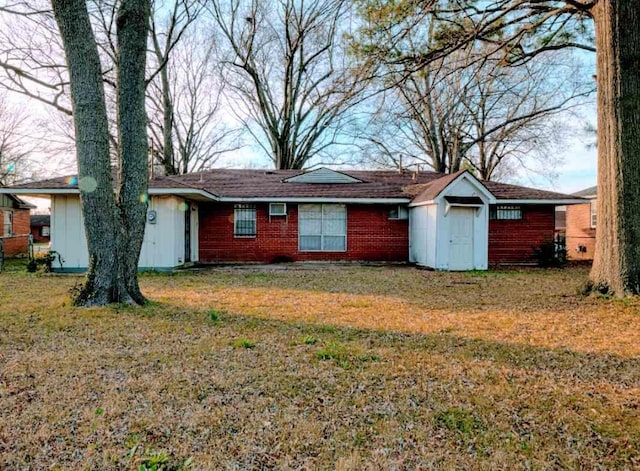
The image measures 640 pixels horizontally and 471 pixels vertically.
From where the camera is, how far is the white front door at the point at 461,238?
13.0m

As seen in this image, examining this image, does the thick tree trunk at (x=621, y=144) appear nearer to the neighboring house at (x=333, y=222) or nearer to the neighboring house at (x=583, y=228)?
the neighboring house at (x=333, y=222)

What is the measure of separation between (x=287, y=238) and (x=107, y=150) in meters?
8.90

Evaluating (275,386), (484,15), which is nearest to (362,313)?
(275,386)

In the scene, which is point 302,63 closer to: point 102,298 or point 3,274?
point 3,274

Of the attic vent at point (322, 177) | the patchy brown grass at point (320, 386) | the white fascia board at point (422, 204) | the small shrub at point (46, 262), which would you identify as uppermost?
the attic vent at point (322, 177)

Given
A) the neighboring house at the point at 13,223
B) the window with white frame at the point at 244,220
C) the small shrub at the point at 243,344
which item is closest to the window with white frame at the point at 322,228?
the window with white frame at the point at 244,220

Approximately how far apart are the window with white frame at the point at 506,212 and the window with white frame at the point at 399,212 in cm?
314

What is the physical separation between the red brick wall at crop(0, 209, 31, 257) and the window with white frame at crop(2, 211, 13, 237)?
259 mm

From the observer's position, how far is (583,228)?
22062mm

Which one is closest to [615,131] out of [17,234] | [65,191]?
[65,191]

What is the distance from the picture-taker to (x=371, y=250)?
15188mm

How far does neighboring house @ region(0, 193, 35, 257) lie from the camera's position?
66.9ft

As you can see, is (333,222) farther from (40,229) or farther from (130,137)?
(40,229)

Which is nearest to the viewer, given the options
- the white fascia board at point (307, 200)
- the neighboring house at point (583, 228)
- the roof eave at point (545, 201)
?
the white fascia board at point (307, 200)
